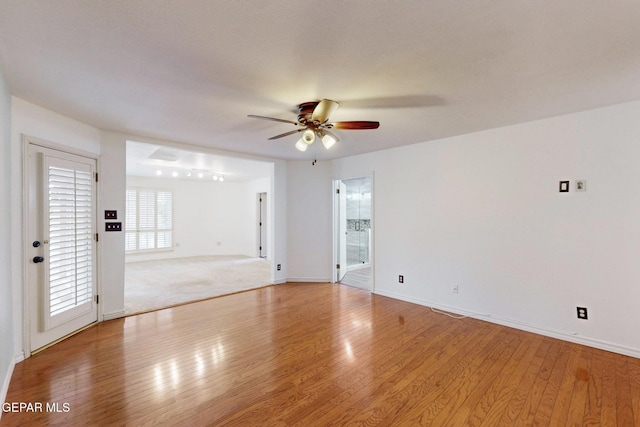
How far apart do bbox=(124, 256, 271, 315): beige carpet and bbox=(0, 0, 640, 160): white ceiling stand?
2.80 metres

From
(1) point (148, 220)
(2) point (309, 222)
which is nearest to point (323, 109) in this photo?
(2) point (309, 222)

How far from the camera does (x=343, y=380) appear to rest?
2.28m

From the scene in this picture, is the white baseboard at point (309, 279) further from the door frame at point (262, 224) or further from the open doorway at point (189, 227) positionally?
the door frame at point (262, 224)

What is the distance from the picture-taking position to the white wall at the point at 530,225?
8.96ft

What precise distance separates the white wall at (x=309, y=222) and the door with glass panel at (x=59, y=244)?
3.10 metres

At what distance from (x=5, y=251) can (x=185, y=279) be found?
3.67 meters

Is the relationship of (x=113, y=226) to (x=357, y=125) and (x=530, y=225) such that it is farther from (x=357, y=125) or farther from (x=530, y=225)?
(x=530, y=225)

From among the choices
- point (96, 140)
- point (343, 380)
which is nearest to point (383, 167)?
point (343, 380)

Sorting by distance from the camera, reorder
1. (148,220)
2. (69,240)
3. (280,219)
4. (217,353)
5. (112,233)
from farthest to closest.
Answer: (148,220), (280,219), (112,233), (69,240), (217,353)

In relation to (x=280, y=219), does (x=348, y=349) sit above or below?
below

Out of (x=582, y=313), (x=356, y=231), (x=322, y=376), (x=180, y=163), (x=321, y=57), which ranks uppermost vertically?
(x=180, y=163)

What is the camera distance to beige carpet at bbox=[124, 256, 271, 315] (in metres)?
4.44

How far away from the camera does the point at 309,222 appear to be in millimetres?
5539

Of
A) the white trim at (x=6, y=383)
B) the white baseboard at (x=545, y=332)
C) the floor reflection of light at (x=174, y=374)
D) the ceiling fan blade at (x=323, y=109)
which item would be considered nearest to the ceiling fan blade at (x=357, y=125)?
the ceiling fan blade at (x=323, y=109)
